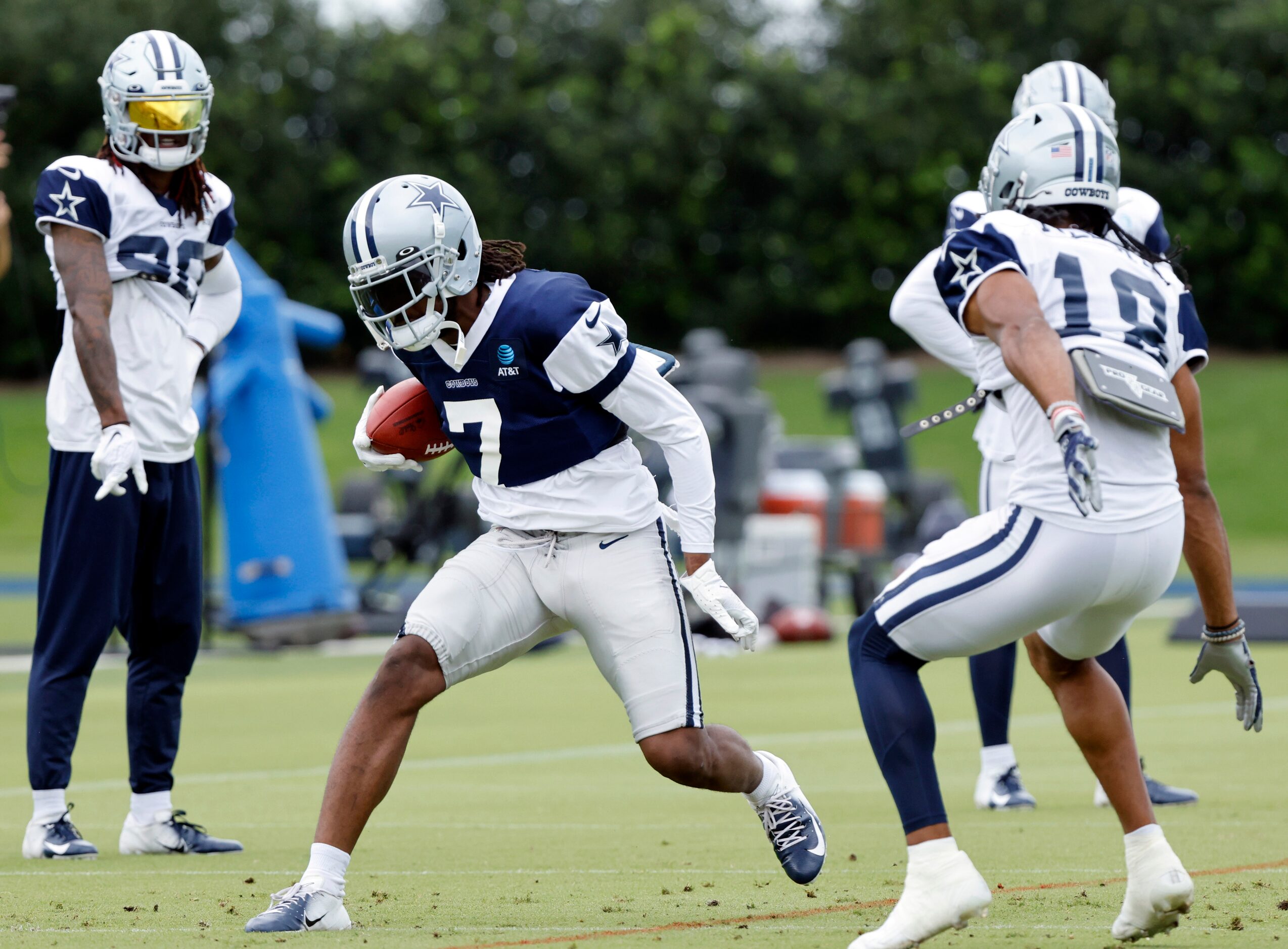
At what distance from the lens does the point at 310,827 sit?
6.54 m

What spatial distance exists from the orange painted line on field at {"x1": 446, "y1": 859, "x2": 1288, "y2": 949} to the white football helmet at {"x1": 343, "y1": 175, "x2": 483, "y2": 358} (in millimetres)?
1436

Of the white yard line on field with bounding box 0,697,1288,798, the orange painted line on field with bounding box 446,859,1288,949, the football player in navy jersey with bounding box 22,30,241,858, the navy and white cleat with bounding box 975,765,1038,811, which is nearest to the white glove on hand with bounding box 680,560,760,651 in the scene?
the orange painted line on field with bounding box 446,859,1288,949

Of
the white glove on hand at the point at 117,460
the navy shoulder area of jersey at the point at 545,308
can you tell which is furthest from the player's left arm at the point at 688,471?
the white glove on hand at the point at 117,460

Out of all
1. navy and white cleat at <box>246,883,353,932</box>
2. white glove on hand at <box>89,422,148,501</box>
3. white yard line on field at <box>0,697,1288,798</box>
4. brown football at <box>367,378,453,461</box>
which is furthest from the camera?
white yard line on field at <box>0,697,1288,798</box>

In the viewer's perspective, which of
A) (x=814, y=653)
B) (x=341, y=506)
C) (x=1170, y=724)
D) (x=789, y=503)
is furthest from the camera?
(x=341, y=506)

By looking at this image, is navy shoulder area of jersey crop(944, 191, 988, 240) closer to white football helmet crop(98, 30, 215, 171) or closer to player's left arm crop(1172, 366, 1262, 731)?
player's left arm crop(1172, 366, 1262, 731)

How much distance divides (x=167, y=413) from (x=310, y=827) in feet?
4.91

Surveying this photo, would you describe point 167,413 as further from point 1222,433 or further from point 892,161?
point 892,161

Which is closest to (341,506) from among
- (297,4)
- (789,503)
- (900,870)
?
(789,503)

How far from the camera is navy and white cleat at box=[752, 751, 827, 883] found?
488 cm

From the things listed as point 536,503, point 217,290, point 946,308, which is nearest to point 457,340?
point 536,503

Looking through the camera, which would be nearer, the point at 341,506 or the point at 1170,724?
the point at 1170,724

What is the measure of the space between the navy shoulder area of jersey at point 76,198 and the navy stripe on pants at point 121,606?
720mm

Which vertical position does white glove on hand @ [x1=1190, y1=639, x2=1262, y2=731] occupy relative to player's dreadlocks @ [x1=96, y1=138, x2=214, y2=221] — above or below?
below
